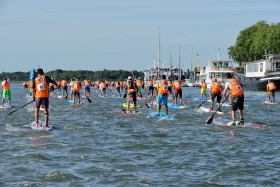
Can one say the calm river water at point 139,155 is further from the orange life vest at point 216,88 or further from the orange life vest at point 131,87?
the orange life vest at point 216,88

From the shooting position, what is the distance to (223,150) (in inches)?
556

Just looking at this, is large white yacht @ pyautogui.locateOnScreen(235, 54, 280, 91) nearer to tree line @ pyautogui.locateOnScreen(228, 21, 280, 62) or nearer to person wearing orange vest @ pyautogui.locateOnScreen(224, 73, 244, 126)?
tree line @ pyautogui.locateOnScreen(228, 21, 280, 62)

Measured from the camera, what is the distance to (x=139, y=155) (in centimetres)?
1338

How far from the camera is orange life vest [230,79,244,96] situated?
1895 centimetres

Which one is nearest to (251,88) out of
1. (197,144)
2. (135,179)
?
(197,144)

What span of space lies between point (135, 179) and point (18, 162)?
3019 mm

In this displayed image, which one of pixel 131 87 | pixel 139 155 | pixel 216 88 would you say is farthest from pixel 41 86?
pixel 216 88

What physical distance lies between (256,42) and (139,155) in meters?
81.7

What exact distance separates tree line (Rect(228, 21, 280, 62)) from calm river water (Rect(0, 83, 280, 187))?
225 feet

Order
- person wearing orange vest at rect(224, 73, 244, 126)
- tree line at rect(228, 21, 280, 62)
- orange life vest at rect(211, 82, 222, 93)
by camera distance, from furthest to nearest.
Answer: tree line at rect(228, 21, 280, 62) < orange life vest at rect(211, 82, 222, 93) < person wearing orange vest at rect(224, 73, 244, 126)

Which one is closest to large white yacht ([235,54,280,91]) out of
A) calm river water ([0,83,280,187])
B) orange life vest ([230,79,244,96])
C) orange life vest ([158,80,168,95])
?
orange life vest ([158,80,168,95])

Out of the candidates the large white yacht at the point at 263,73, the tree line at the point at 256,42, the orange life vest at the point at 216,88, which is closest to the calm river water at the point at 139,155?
A: the orange life vest at the point at 216,88

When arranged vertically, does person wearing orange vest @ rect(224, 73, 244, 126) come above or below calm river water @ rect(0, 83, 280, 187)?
above

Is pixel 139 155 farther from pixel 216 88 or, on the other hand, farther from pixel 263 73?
pixel 263 73
